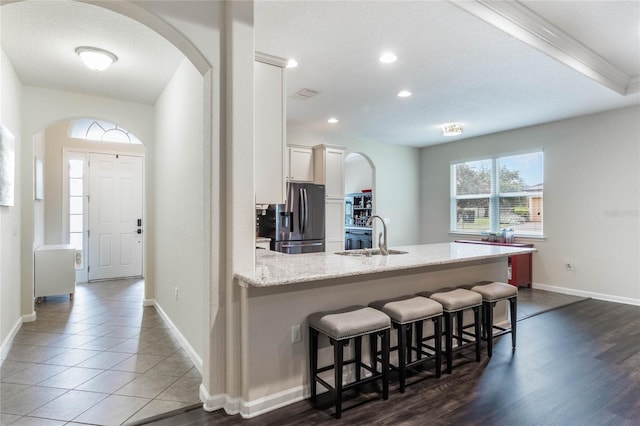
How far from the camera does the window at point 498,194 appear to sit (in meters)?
5.84

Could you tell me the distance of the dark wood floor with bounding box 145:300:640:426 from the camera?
209 cm

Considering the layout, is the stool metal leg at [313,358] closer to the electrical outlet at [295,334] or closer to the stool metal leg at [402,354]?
the electrical outlet at [295,334]

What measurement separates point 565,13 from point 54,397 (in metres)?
4.77

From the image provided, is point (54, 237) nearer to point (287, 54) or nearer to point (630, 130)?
point (287, 54)

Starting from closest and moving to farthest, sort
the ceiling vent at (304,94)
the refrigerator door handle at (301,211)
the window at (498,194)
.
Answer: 1. the ceiling vent at (304,94)
2. the refrigerator door handle at (301,211)
3. the window at (498,194)

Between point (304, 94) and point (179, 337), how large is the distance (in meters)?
3.03

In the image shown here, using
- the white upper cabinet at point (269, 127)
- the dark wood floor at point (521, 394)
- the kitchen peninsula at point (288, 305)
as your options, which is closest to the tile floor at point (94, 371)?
the dark wood floor at point (521, 394)

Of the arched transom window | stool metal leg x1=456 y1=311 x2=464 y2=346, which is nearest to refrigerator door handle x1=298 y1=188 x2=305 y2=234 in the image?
stool metal leg x1=456 y1=311 x2=464 y2=346

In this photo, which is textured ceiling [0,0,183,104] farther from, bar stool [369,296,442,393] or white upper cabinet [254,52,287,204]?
bar stool [369,296,442,393]

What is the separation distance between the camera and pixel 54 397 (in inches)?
93.3

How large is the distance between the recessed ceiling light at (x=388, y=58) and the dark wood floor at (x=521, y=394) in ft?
8.99

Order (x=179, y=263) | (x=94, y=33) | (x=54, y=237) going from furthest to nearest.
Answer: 1. (x=54, y=237)
2. (x=179, y=263)
3. (x=94, y=33)

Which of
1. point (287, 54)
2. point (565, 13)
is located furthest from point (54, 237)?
point (565, 13)

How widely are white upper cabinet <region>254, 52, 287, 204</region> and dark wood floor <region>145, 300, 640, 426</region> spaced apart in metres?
1.51
